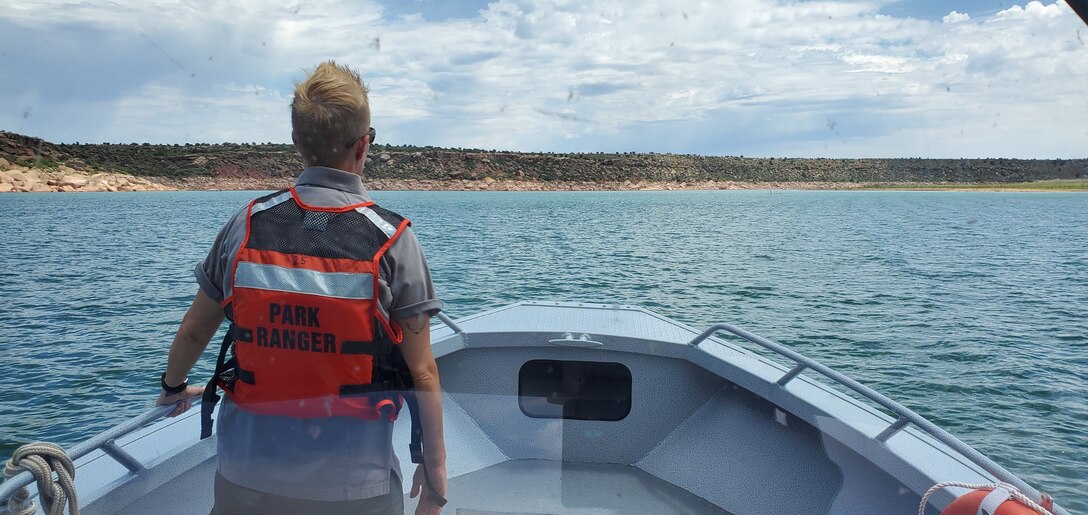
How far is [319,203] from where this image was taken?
165cm

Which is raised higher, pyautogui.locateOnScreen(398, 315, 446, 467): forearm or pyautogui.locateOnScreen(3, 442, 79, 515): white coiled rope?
pyautogui.locateOnScreen(398, 315, 446, 467): forearm

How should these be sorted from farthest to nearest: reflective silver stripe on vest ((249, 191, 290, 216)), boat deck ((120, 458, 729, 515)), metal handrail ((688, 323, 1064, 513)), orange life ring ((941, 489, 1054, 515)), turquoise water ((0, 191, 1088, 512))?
turquoise water ((0, 191, 1088, 512)) → boat deck ((120, 458, 729, 515)) → metal handrail ((688, 323, 1064, 513)) → orange life ring ((941, 489, 1054, 515)) → reflective silver stripe on vest ((249, 191, 290, 216))

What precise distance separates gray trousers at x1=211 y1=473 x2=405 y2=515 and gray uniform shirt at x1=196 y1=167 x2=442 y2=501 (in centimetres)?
1

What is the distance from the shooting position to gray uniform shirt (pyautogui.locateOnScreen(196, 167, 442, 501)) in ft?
5.38

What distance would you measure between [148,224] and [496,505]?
167 feet

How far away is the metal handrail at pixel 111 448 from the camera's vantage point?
187 centimetres

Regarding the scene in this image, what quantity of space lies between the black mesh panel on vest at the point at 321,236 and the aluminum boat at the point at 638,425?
1.79 meters

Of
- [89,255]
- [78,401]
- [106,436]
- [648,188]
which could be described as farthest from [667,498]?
[648,188]

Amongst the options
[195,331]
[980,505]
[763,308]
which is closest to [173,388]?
[195,331]

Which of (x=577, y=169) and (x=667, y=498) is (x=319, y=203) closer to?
(x=667, y=498)

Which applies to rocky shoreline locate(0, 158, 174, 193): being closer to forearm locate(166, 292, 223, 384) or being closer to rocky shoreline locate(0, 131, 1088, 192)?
rocky shoreline locate(0, 131, 1088, 192)

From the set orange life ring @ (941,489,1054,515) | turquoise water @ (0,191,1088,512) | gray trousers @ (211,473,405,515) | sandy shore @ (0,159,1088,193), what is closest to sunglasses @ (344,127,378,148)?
gray trousers @ (211,473,405,515)

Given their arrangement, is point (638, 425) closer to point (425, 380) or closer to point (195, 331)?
point (425, 380)

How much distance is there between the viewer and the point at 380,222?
1.63m
